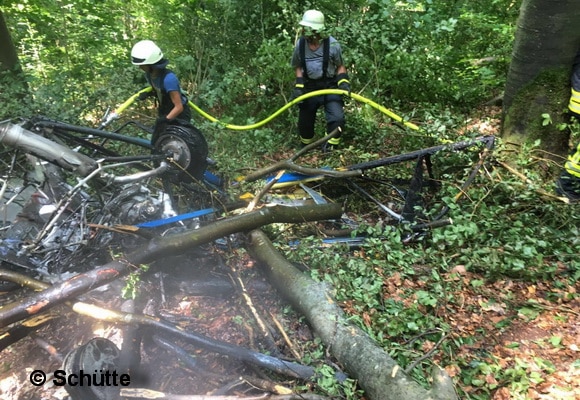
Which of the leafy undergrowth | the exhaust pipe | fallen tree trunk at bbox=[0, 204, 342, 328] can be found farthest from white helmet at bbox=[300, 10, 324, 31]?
the exhaust pipe

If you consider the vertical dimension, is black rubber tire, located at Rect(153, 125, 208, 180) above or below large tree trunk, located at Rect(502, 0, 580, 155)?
below

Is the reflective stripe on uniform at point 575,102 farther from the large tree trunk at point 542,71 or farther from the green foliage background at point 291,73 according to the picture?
the green foliage background at point 291,73

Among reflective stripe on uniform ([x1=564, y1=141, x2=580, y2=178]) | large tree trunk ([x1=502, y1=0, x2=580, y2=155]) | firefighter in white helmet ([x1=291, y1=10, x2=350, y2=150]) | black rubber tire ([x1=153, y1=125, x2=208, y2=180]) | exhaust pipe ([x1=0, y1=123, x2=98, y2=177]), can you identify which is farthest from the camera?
firefighter in white helmet ([x1=291, y1=10, x2=350, y2=150])

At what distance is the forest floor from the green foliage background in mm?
587

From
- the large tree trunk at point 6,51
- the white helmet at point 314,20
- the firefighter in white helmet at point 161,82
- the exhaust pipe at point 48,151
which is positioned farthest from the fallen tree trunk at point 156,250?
the large tree trunk at point 6,51

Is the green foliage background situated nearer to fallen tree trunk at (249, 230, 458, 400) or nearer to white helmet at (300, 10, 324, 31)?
fallen tree trunk at (249, 230, 458, 400)

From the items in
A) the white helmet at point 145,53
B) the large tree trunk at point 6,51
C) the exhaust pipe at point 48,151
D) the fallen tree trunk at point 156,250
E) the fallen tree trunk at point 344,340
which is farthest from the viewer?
the large tree trunk at point 6,51

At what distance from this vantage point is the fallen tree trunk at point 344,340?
7.07 feet

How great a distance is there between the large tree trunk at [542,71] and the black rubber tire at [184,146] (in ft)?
11.5

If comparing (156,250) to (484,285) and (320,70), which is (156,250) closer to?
(484,285)

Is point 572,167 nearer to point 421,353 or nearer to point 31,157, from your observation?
point 421,353

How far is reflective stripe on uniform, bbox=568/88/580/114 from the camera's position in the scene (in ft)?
13.0

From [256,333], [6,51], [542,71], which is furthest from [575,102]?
[6,51]

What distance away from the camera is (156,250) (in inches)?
127
